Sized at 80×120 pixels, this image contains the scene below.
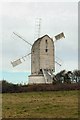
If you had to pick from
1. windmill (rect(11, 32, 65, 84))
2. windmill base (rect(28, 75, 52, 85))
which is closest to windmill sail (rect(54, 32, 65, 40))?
windmill (rect(11, 32, 65, 84))

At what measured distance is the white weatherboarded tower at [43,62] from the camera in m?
50.4

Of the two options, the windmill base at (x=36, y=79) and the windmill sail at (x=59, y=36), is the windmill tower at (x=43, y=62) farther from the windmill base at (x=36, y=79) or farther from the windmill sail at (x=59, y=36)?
the windmill sail at (x=59, y=36)

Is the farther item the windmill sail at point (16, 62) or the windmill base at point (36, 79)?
the windmill sail at point (16, 62)

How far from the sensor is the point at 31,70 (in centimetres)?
5159

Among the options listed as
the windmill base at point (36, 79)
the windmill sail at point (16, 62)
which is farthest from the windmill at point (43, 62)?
the windmill sail at point (16, 62)

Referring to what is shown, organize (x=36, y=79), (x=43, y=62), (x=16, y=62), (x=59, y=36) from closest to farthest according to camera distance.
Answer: (x=36, y=79), (x=43, y=62), (x=16, y=62), (x=59, y=36)

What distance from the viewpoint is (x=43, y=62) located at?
167ft

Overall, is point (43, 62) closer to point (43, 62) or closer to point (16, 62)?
point (43, 62)

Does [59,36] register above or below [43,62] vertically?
above

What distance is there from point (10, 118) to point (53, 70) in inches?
1395

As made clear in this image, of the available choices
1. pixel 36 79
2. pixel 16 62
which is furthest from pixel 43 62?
pixel 16 62

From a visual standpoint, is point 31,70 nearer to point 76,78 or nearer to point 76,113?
point 76,78

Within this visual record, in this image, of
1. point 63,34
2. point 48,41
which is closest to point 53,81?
point 48,41

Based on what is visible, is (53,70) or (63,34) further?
(63,34)
